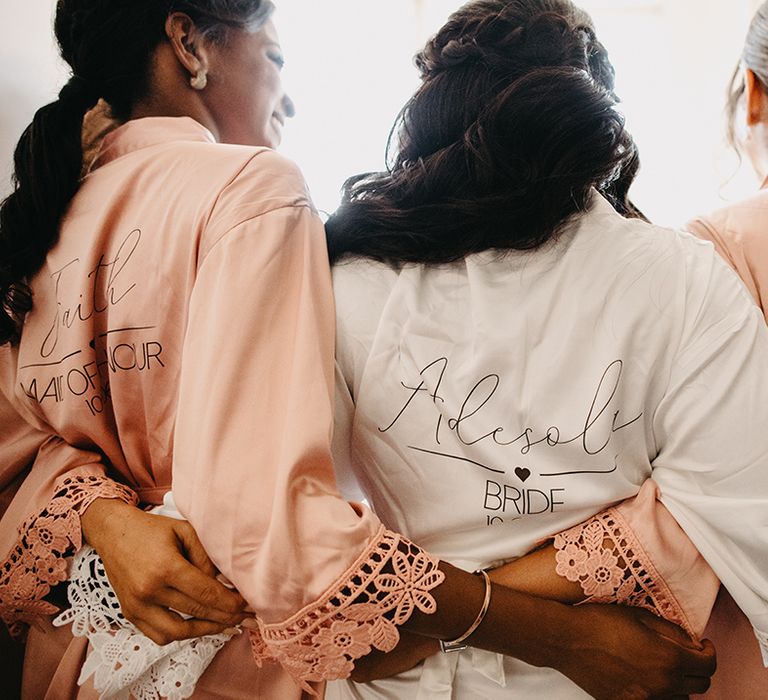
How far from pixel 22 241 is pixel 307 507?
0.53m

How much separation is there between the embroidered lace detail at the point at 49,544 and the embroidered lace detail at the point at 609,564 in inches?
19.0

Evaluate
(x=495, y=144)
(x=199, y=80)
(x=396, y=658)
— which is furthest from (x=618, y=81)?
(x=396, y=658)

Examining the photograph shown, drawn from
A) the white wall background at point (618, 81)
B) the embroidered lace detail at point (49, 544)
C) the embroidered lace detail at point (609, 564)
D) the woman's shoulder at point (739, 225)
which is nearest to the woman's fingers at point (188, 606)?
the embroidered lace detail at point (49, 544)

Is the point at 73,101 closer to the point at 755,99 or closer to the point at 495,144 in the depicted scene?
the point at 495,144

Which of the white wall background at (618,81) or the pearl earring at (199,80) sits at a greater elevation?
the pearl earring at (199,80)

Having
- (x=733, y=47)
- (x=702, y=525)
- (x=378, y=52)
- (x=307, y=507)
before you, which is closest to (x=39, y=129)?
(x=307, y=507)

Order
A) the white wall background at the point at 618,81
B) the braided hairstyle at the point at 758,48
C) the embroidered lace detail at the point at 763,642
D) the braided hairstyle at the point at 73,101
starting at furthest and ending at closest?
the white wall background at the point at 618,81 < the braided hairstyle at the point at 758,48 < the braided hairstyle at the point at 73,101 < the embroidered lace detail at the point at 763,642

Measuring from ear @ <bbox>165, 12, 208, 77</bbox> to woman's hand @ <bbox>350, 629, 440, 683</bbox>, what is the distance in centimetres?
77

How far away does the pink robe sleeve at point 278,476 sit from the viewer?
718 mm

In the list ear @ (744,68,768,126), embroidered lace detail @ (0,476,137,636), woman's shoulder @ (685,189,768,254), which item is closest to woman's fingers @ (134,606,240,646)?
embroidered lace detail @ (0,476,137,636)

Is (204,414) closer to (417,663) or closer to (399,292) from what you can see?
(399,292)

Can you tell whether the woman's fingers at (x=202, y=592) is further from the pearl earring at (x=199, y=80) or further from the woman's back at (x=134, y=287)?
the pearl earring at (x=199, y=80)

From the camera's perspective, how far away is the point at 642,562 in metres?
0.81

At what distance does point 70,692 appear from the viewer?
37.6 inches
